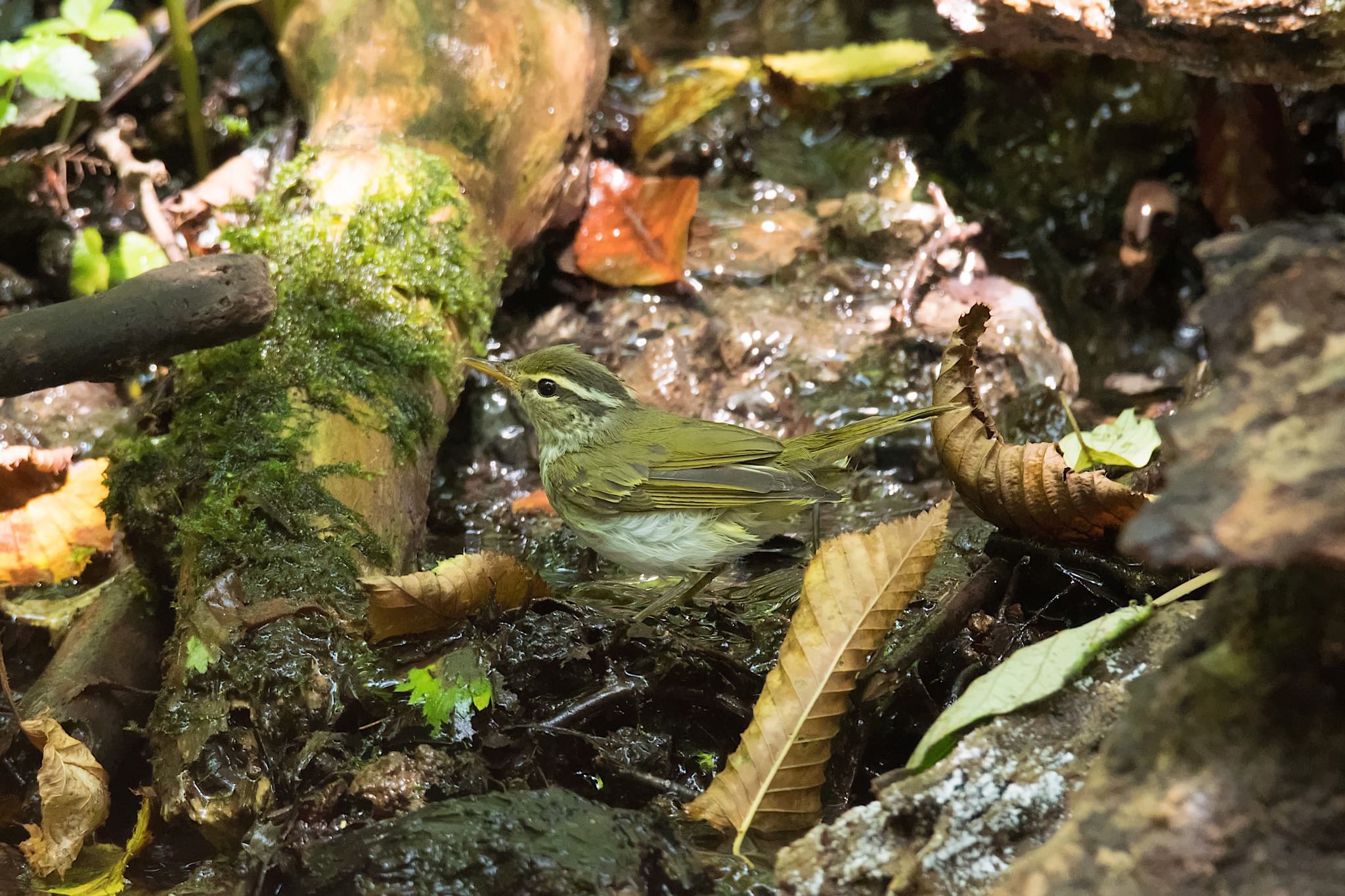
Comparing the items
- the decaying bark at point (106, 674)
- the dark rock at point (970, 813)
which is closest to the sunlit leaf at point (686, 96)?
the decaying bark at point (106, 674)

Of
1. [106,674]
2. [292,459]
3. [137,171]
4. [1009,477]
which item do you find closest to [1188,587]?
A: [1009,477]

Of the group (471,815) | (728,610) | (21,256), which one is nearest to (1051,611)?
(728,610)

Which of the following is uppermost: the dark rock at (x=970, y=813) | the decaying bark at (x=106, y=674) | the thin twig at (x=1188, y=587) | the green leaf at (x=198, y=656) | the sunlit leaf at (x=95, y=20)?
the sunlit leaf at (x=95, y=20)

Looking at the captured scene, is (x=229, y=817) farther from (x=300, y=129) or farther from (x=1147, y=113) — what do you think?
(x=1147, y=113)

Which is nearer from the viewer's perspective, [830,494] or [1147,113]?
[830,494]

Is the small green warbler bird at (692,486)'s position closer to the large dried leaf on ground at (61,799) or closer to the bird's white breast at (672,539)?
the bird's white breast at (672,539)

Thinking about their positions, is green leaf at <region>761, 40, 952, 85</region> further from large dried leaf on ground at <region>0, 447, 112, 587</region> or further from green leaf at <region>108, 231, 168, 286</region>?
large dried leaf on ground at <region>0, 447, 112, 587</region>

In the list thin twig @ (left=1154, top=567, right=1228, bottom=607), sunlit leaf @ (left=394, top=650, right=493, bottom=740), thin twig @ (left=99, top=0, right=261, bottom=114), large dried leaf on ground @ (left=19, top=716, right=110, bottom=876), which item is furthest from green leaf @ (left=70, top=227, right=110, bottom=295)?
thin twig @ (left=1154, top=567, right=1228, bottom=607)
